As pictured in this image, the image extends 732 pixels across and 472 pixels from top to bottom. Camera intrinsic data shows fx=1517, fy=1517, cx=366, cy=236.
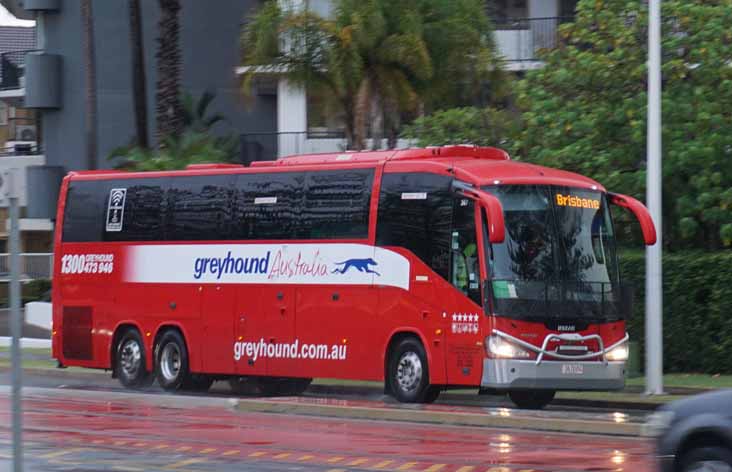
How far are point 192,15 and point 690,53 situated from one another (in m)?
22.9

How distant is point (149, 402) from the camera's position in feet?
73.8

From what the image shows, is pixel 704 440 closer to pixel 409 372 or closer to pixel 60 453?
pixel 60 453

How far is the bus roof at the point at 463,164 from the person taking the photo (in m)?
20.8

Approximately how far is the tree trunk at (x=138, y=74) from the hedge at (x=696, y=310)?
18.6 meters

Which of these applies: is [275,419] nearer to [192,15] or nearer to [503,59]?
[503,59]

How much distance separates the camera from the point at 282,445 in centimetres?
1595

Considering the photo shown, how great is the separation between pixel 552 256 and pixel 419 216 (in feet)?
A: 6.51

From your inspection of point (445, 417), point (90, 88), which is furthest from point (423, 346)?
point (90, 88)

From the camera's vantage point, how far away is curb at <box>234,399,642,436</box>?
1662 centimetres

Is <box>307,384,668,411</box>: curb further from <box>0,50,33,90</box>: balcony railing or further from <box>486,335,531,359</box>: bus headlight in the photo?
<box>0,50,33,90</box>: balcony railing

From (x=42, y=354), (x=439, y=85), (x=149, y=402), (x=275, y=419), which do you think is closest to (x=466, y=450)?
(x=275, y=419)

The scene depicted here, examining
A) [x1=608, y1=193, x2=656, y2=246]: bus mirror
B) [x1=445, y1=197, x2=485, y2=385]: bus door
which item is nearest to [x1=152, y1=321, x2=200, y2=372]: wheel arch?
[x1=445, y1=197, x2=485, y2=385]: bus door

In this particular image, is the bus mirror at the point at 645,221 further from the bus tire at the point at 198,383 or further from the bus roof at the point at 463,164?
the bus tire at the point at 198,383

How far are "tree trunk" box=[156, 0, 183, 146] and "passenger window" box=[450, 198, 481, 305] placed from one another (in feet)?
56.1
